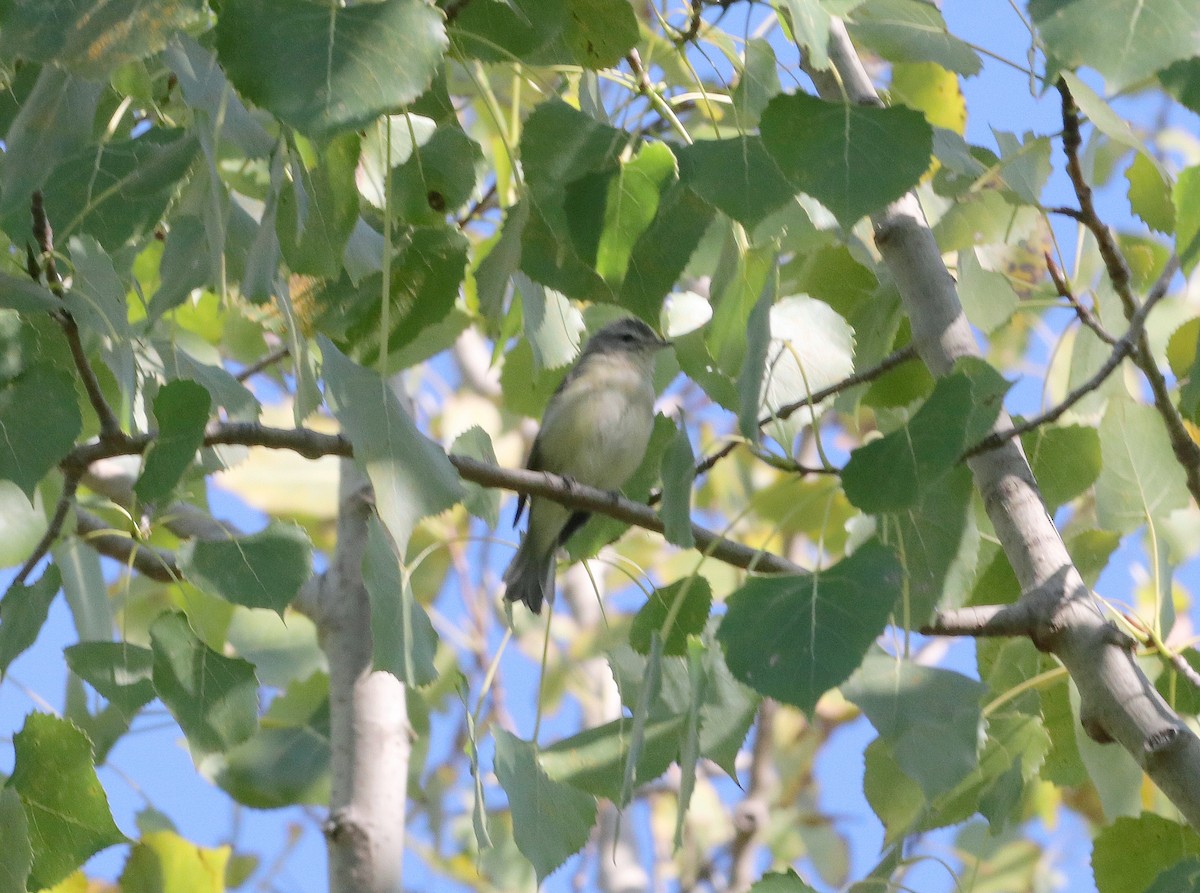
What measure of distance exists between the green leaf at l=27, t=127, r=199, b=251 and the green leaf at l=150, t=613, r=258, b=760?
0.63m

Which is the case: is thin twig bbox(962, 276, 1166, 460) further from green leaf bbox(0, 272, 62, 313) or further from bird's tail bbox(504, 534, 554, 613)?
bird's tail bbox(504, 534, 554, 613)

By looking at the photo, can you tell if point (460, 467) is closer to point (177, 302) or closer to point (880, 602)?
point (177, 302)

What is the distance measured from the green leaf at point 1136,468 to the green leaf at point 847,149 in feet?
3.71

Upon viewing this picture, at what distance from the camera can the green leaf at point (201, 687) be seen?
2.22 m

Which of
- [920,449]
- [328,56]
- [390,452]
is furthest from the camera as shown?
[920,449]

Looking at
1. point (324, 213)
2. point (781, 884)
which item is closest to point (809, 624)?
point (781, 884)

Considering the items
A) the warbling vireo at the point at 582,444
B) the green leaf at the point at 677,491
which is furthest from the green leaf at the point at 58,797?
the warbling vireo at the point at 582,444

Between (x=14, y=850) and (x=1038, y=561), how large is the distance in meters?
1.71

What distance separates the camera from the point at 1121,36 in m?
1.52

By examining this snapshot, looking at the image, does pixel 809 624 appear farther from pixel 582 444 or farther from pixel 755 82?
pixel 582 444

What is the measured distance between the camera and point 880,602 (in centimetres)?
183

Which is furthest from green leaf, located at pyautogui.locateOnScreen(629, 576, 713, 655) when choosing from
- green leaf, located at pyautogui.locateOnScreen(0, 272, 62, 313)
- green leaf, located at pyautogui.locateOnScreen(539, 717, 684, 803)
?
green leaf, located at pyautogui.locateOnScreen(0, 272, 62, 313)

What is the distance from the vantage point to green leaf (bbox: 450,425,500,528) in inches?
104

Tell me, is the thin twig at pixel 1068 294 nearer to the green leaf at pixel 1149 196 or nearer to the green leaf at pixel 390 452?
the green leaf at pixel 1149 196
